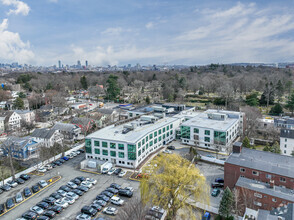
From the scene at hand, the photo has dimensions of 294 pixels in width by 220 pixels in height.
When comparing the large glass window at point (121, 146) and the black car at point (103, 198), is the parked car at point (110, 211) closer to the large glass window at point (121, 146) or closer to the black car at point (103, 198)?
the black car at point (103, 198)

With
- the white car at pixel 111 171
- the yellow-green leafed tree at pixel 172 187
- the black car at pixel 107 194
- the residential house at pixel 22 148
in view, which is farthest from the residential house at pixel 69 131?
the yellow-green leafed tree at pixel 172 187

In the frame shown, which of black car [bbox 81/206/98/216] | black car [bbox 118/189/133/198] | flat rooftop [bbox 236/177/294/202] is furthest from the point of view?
black car [bbox 118/189/133/198]

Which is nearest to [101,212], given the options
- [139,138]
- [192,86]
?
[139,138]

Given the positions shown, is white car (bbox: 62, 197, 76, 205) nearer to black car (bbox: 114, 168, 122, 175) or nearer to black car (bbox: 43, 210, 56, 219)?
black car (bbox: 43, 210, 56, 219)

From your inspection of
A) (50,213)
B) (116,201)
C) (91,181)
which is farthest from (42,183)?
(116,201)

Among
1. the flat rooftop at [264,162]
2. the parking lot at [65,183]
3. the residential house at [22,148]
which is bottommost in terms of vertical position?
the parking lot at [65,183]

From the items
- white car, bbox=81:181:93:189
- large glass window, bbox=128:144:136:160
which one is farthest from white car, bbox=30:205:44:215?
large glass window, bbox=128:144:136:160

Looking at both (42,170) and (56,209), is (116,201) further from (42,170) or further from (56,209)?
(42,170)
